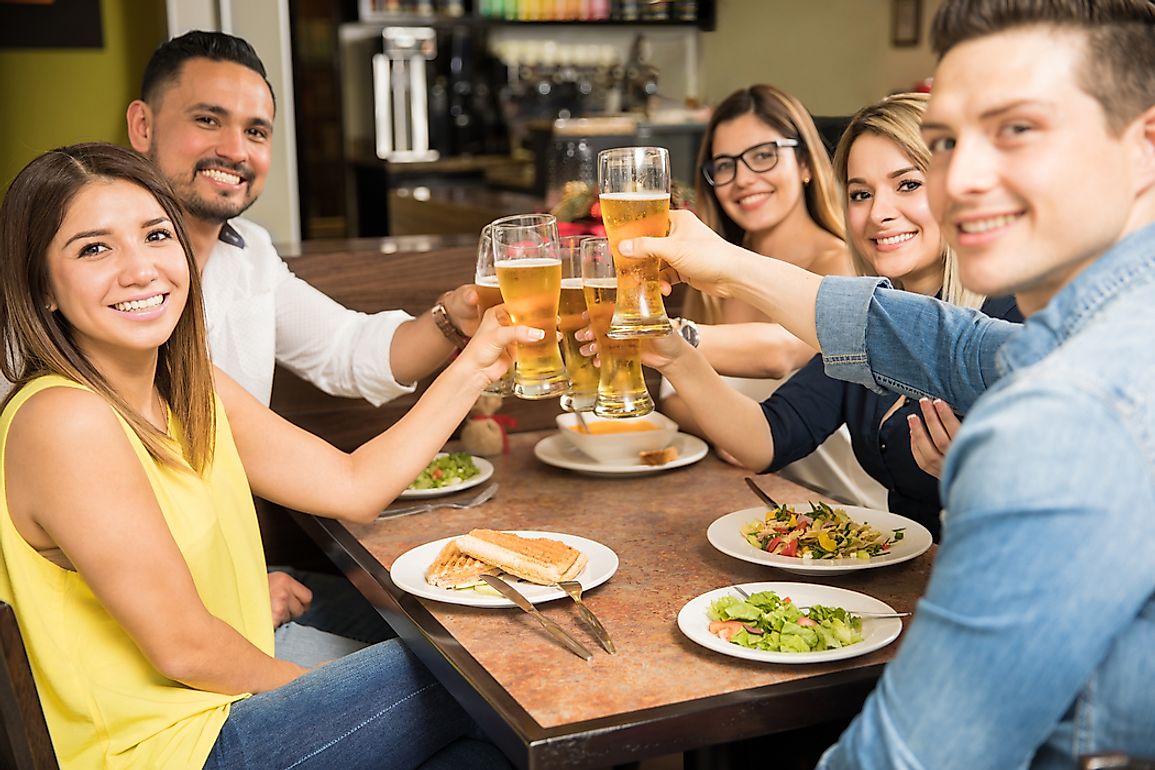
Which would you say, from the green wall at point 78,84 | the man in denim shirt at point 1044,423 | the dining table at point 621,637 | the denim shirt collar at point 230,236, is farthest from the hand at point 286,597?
the green wall at point 78,84

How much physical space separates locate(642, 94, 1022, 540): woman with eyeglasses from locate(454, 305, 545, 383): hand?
33cm

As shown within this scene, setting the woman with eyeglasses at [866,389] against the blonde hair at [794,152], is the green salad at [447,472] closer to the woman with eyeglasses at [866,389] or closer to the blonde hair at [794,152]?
the woman with eyeglasses at [866,389]

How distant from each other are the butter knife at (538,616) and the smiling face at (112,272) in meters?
0.60

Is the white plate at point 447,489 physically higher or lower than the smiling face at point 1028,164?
lower

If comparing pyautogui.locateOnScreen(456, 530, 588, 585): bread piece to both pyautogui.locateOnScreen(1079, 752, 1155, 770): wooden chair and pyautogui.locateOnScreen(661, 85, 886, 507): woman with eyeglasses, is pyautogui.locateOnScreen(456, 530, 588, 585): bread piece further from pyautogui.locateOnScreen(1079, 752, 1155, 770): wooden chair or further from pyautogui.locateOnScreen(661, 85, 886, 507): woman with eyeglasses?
pyautogui.locateOnScreen(661, 85, 886, 507): woman with eyeglasses

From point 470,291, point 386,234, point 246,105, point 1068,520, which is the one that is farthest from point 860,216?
point 386,234

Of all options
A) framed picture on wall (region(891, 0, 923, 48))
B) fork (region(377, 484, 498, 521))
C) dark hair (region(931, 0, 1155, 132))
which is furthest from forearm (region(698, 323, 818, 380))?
framed picture on wall (region(891, 0, 923, 48))

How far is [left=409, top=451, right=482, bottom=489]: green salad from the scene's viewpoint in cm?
236

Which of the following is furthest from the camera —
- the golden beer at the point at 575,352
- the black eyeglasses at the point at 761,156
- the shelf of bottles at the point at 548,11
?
the shelf of bottles at the point at 548,11

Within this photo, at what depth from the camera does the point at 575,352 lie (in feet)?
6.63

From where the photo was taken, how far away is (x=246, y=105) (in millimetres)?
2799

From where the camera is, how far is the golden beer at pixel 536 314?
1826 millimetres

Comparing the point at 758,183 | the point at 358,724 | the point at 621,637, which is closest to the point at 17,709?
the point at 358,724

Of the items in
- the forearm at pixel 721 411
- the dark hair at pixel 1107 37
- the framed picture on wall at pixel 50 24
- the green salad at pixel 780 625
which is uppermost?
the framed picture on wall at pixel 50 24
